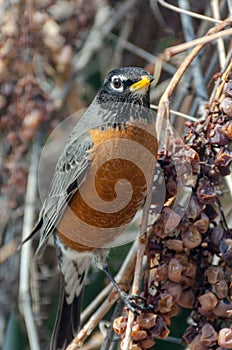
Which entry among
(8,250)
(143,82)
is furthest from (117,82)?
(8,250)

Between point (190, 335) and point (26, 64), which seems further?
point (26, 64)

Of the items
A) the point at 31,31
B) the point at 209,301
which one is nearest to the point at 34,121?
the point at 31,31

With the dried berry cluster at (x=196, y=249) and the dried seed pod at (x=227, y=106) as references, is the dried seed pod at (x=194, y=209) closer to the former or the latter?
the dried berry cluster at (x=196, y=249)

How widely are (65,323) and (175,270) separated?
1065 mm

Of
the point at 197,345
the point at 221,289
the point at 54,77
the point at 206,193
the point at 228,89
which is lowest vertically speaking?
the point at 197,345

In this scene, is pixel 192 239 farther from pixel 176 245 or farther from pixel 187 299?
pixel 187 299

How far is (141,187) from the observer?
78.9 inches

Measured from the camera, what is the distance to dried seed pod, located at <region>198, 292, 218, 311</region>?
1573 mm

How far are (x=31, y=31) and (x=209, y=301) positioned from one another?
4.90 feet

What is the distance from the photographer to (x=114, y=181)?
2055 millimetres

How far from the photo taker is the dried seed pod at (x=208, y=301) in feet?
5.16

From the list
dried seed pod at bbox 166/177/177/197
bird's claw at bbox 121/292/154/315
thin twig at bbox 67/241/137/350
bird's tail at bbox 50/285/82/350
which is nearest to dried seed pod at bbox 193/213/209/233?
dried seed pod at bbox 166/177/177/197

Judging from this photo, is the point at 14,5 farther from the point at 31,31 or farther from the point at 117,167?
the point at 117,167

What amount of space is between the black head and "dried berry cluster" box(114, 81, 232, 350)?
1.42ft
